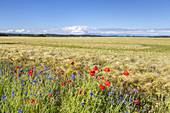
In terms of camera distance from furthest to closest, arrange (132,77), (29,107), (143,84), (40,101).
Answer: (132,77) < (143,84) < (40,101) < (29,107)

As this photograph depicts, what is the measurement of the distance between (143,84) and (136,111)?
198cm

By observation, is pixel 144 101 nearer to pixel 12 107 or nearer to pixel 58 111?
pixel 58 111

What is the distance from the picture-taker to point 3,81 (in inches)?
160

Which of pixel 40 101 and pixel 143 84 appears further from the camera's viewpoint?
pixel 143 84

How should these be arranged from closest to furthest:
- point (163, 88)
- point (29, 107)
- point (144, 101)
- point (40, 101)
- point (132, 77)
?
1. point (29, 107)
2. point (40, 101)
3. point (144, 101)
4. point (163, 88)
5. point (132, 77)

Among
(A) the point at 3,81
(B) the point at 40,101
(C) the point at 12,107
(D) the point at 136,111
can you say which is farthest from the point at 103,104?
(A) the point at 3,81

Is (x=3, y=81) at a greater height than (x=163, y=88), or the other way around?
(x=3, y=81)

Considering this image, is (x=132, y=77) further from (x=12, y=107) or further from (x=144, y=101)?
(x=12, y=107)

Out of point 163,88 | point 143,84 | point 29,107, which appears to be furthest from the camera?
point 143,84

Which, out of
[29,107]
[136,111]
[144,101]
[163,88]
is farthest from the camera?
[163,88]

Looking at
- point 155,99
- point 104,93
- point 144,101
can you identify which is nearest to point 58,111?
point 104,93

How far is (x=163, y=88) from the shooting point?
4.86 m

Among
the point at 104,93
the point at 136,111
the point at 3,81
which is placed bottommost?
the point at 136,111

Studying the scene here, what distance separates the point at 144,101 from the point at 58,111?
234cm
